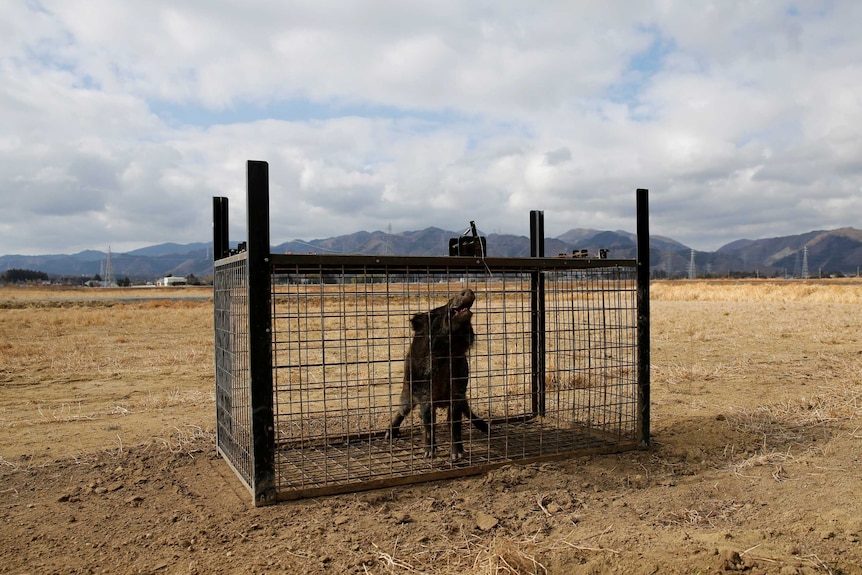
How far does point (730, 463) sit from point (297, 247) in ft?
13.5

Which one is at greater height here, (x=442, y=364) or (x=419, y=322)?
(x=419, y=322)

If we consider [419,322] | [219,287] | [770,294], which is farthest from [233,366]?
[770,294]

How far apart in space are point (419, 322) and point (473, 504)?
1754 millimetres

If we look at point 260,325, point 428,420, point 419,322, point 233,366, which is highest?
point 260,325

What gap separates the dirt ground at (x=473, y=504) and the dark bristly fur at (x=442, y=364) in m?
0.68

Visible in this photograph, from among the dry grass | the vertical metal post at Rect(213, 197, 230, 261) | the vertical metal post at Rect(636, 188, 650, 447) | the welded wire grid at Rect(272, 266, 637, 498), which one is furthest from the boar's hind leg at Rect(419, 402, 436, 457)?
the dry grass

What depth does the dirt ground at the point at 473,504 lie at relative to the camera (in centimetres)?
347

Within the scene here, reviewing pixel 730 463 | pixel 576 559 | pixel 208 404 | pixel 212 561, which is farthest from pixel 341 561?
pixel 208 404

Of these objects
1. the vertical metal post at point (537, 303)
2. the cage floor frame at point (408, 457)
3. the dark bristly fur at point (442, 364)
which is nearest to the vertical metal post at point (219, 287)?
the cage floor frame at point (408, 457)

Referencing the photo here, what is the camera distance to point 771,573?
3.13m

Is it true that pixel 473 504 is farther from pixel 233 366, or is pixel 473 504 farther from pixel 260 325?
pixel 233 366

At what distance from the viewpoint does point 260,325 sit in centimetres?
430

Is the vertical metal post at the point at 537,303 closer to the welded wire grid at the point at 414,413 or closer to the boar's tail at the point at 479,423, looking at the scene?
the welded wire grid at the point at 414,413

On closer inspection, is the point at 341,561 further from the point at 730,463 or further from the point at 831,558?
the point at 730,463
